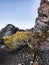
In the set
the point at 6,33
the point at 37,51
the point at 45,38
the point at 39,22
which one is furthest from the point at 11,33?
the point at 37,51

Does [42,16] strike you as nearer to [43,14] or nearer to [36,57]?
[43,14]

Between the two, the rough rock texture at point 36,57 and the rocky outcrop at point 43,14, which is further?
the rocky outcrop at point 43,14

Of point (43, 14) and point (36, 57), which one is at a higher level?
point (43, 14)

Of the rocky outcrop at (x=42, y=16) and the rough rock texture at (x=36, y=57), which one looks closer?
the rough rock texture at (x=36, y=57)

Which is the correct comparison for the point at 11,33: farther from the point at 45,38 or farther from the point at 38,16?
the point at 45,38

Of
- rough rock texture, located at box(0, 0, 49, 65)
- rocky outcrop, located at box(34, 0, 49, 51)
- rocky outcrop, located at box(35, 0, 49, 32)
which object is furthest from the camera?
rocky outcrop, located at box(35, 0, 49, 32)

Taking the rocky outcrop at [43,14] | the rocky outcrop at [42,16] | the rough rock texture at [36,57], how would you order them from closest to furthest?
the rough rock texture at [36,57]
the rocky outcrop at [42,16]
the rocky outcrop at [43,14]

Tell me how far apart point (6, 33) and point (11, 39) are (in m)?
3.86

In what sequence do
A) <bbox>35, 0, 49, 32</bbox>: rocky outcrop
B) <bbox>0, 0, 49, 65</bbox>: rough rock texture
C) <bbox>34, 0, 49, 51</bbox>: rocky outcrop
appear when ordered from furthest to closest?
<bbox>35, 0, 49, 32</bbox>: rocky outcrop
<bbox>34, 0, 49, 51</bbox>: rocky outcrop
<bbox>0, 0, 49, 65</bbox>: rough rock texture

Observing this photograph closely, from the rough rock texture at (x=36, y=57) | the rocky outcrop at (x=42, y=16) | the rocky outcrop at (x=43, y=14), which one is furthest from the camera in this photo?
the rocky outcrop at (x=43, y=14)

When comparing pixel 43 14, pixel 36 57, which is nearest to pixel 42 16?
pixel 43 14

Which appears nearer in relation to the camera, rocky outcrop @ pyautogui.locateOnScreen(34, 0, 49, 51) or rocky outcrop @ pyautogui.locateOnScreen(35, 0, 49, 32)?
rocky outcrop @ pyautogui.locateOnScreen(34, 0, 49, 51)

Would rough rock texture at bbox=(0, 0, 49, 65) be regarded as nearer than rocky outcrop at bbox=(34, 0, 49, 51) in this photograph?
Yes

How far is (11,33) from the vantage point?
2319 inches
